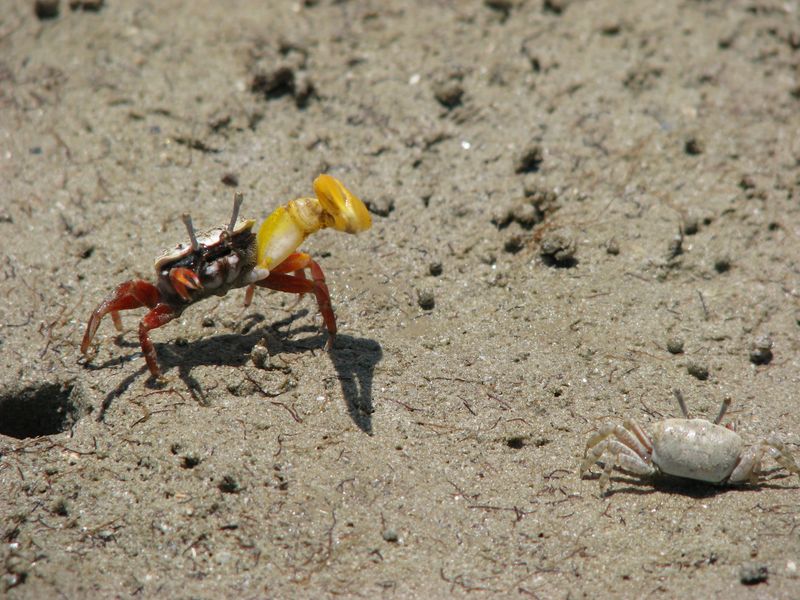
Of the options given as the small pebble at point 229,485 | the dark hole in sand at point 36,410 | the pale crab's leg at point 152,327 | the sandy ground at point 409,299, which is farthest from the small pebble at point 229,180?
the small pebble at point 229,485

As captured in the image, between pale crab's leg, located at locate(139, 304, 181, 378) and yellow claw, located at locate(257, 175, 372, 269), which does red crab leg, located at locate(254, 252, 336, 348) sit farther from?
pale crab's leg, located at locate(139, 304, 181, 378)

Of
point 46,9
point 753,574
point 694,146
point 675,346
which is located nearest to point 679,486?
point 753,574

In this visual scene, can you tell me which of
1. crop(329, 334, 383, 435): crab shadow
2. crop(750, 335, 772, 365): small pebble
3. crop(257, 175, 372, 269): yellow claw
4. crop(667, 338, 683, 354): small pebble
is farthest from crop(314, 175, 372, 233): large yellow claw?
crop(750, 335, 772, 365): small pebble

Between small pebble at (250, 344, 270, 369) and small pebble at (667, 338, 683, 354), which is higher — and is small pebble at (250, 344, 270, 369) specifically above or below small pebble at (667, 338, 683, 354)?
above

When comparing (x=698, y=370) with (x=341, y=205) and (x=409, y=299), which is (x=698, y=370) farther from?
(x=341, y=205)

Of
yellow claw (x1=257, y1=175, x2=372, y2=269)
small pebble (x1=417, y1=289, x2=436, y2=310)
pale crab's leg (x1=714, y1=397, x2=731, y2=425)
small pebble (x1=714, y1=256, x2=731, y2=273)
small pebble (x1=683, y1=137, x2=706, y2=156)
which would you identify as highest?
yellow claw (x1=257, y1=175, x2=372, y2=269)
